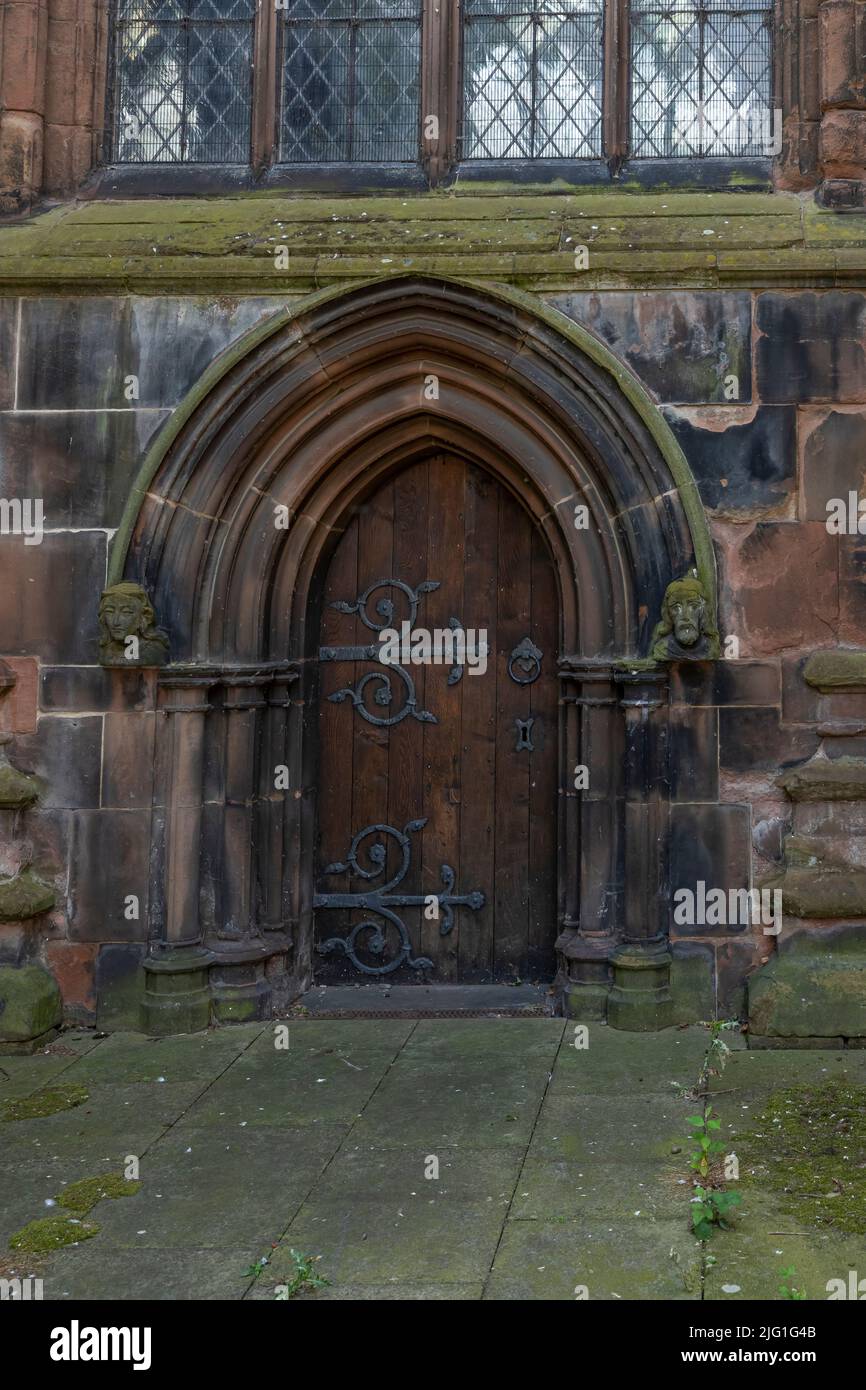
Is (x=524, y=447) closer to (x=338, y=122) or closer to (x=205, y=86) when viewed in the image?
(x=338, y=122)

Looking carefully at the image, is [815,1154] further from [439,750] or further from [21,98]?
[21,98]

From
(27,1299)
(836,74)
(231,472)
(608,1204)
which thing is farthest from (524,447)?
(27,1299)

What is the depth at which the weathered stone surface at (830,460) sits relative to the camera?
5.47 meters

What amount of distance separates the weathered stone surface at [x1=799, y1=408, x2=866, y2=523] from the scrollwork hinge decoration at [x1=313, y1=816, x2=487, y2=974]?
227 centimetres

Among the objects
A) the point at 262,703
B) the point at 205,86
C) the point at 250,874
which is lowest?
A: the point at 250,874

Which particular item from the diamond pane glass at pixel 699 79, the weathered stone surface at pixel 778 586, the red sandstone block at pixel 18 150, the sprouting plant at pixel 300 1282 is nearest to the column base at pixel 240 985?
the sprouting plant at pixel 300 1282

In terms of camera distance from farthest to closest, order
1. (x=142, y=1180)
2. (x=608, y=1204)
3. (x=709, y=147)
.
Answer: (x=709, y=147) → (x=142, y=1180) → (x=608, y=1204)

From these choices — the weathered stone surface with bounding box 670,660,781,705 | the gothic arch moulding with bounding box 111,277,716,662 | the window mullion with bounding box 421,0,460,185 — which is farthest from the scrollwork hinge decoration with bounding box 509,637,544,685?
the window mullion with bounding box 421,0,460,185

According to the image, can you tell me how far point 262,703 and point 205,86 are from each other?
9.87 ft

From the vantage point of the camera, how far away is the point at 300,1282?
3.26m

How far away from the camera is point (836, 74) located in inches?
221

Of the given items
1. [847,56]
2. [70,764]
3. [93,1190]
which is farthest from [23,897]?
[847,56]

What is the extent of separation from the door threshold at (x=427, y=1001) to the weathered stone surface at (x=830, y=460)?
2.46 m

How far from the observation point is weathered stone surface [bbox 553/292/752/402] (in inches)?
218
